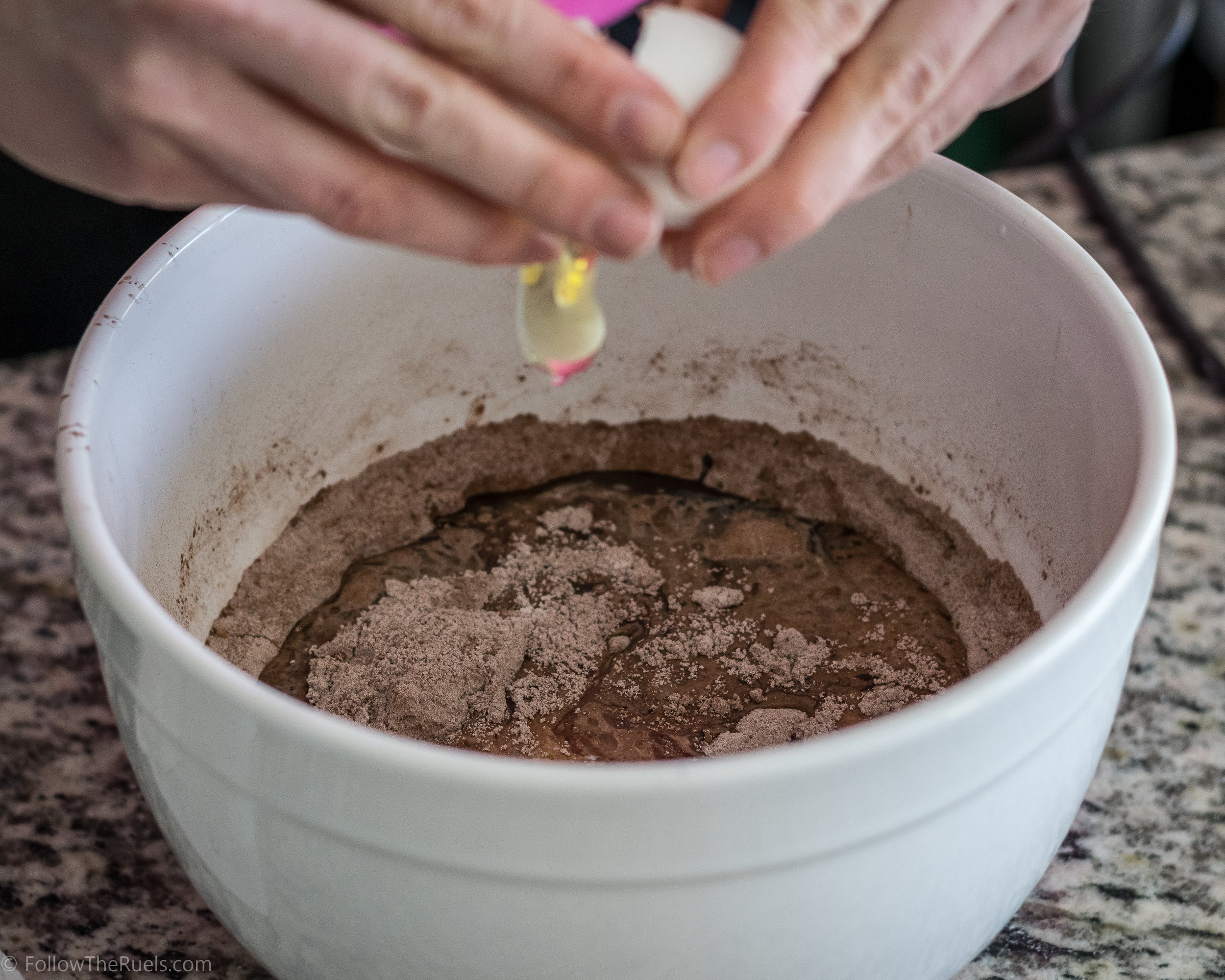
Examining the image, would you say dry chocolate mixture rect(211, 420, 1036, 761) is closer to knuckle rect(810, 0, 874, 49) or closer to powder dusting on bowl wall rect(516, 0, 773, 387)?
powder dusting on bowl wall rect(516, 0, 773, 387)

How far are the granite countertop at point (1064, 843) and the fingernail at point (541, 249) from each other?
32 cm

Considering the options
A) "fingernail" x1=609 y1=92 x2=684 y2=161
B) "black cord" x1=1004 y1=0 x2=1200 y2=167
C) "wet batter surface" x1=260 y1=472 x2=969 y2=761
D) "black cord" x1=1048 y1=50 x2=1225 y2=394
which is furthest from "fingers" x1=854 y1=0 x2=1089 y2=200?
"black cord" x1=1004 y1=0 x2=1200 y2=167

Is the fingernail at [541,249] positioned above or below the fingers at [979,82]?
below

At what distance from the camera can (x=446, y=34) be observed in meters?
0.35

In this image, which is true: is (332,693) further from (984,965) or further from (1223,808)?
(1223,808)

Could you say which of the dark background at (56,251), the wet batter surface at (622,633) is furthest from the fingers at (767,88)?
the dark background at (56,251)

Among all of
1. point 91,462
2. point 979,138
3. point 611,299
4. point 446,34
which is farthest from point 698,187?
point 979,138

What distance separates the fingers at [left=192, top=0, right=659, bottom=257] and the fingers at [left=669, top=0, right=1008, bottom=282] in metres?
0.04

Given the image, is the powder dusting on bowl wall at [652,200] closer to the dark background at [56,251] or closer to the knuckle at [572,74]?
the knuckle at [572,74]

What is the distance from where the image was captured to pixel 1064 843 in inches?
22.8

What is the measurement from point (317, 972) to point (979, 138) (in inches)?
52.0

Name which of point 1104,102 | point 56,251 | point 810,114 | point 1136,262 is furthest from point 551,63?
point 1104,102

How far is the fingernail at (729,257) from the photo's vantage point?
1.30 ft

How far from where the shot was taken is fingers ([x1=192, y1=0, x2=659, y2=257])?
338 millimetres
